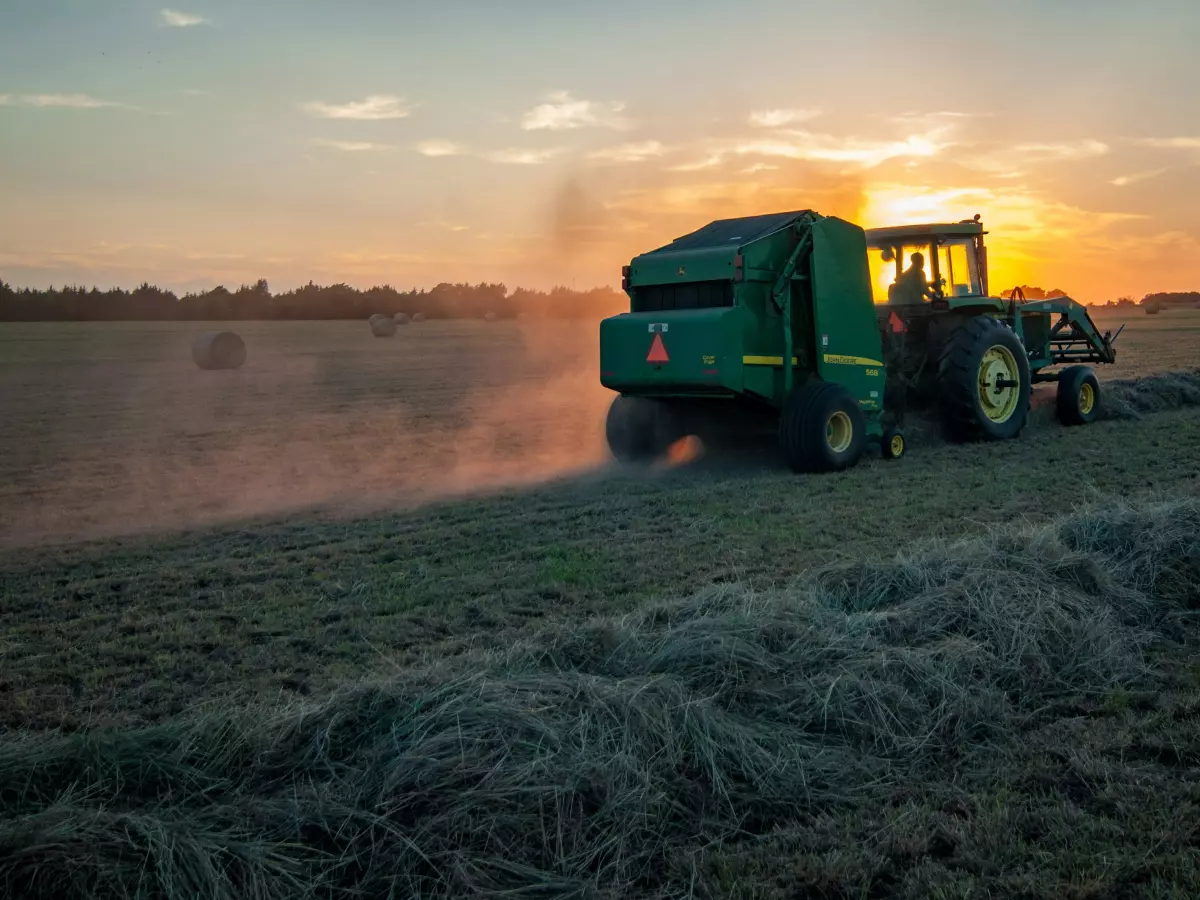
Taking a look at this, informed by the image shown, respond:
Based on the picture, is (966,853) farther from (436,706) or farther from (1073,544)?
(1073,544)

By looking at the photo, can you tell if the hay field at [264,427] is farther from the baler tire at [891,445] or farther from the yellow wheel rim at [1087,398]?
the yellow wheel rim at [1087,398]

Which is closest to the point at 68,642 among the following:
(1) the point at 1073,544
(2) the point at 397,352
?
(1) the point at 1073,544

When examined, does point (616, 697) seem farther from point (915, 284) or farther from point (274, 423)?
point (274, 423)

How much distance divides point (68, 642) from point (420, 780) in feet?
10.2

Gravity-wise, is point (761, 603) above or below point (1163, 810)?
above

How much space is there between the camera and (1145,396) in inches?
625

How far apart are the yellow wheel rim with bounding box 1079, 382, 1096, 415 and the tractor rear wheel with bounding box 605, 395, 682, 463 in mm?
5997

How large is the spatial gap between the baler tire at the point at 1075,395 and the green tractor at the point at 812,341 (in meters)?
1.41

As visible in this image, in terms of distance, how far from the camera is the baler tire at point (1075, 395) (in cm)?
1428

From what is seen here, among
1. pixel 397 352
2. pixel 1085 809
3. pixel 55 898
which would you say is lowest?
pixel 1085 809

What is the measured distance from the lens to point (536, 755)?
360cm

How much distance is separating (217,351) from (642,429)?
18566 mm

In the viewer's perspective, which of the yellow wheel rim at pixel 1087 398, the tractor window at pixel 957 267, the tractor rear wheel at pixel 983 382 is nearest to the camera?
the tractor rear wheel at pixel 983 382

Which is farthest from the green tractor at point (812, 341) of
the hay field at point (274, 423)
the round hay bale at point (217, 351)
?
the round hay bale at point (217, 351)
